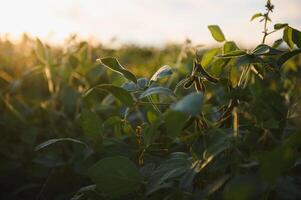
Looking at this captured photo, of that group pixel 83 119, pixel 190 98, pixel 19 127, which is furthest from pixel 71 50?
pixel 190 98

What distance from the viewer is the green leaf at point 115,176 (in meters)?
0.88

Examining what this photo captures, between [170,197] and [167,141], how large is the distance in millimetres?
441

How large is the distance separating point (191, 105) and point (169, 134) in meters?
0.07

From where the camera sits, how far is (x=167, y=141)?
51.4 inches

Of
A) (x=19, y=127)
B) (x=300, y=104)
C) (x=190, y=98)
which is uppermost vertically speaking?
(x=190, y=98)

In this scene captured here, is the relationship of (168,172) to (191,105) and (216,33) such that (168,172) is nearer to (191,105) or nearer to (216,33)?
(191,105)

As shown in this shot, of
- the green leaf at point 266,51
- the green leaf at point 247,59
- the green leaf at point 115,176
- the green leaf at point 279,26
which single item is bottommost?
the green leaf at point 115,176

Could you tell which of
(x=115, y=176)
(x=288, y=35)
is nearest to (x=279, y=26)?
(x=288, y=35)

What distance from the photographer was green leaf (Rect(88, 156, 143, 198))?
34.8 inches

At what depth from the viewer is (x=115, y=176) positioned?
34.9 inches

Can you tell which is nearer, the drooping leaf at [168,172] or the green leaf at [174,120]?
the green leaf at [174,120]

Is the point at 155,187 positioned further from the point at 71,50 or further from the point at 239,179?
the point at 71,50

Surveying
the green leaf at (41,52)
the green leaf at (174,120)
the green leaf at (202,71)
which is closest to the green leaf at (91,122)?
the green leaf at (202,71)

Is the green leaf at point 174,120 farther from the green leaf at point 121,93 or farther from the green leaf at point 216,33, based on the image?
the green leaf at point 216,33
